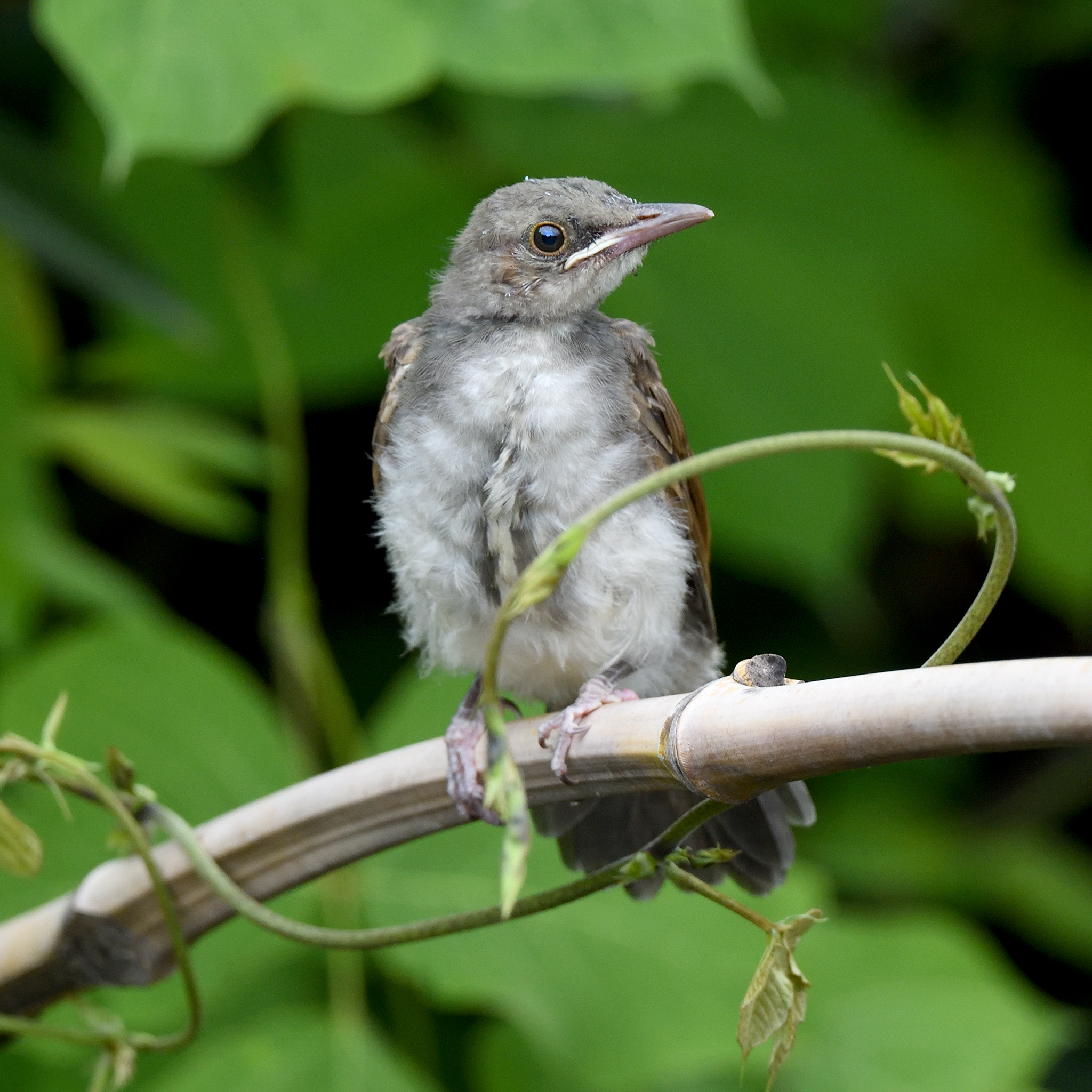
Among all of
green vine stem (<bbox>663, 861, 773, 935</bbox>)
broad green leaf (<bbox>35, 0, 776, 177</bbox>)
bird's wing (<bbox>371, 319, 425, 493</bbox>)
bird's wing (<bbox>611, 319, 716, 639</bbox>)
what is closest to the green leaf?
broad green leaf (<bbox>35, 0, 776, 177</bbox>)

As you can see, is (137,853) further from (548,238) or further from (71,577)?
(71,577)

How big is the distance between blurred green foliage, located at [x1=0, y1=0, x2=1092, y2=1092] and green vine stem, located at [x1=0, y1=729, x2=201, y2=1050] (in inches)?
30.0

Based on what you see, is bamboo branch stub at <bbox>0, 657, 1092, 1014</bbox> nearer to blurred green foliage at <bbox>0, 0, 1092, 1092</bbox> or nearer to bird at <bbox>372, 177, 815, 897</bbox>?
bird at <bbox>372, 177, 815, 897</bbox>

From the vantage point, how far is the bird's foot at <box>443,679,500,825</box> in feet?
5.49

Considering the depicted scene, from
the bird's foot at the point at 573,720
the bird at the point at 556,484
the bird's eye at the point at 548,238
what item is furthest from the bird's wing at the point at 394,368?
the bird's foot at the point at 573,720

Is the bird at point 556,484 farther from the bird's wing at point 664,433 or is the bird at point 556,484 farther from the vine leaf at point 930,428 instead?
the vine leaf at point 930,428

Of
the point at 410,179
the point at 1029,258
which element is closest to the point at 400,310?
the point at 410,179

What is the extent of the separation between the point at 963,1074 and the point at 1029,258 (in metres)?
2.54

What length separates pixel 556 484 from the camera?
88.9 inches

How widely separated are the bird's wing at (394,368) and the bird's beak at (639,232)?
1.01 feet

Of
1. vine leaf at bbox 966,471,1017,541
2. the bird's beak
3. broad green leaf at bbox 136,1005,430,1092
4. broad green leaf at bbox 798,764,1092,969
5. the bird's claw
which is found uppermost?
the bird's beak

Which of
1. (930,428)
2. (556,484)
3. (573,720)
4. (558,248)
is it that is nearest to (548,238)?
(558,248)

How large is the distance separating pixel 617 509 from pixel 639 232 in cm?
131

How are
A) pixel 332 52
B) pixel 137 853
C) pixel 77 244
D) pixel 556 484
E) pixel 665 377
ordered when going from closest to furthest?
pixel 137 853 < pixel 556 484 < pixel 332 52 < pixel 77 244 < pixel 665 377
